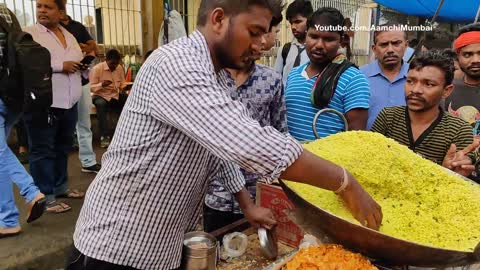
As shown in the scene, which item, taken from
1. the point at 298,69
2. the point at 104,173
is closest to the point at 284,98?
the point at 298,69

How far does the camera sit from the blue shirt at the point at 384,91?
2.76 meters

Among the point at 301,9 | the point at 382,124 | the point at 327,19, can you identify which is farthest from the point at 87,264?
the point at 301,9

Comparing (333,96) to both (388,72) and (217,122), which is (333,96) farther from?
(217,122)

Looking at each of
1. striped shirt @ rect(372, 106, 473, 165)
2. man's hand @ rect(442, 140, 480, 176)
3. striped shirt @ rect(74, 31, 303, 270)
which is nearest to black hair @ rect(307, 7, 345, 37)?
striped shirt @ rect(372, 106, 473, 165)

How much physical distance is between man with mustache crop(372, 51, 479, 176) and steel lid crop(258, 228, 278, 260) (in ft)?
2.94

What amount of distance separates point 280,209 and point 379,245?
0.73 metres

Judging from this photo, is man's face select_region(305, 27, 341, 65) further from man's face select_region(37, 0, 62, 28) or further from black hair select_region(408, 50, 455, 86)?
man's face select_region(37, 0, 62, 28)

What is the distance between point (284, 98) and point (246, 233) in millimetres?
935

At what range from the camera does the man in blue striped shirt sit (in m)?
2.11

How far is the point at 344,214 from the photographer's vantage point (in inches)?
43.1

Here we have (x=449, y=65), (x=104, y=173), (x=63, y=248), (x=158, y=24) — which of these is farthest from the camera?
Answer: (x=158, y=24)

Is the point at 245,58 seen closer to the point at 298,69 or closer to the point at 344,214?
the point at 344,214

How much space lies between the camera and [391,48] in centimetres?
291

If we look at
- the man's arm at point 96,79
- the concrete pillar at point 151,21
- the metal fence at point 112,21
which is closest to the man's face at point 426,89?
the concrete pillar at point 151,21
